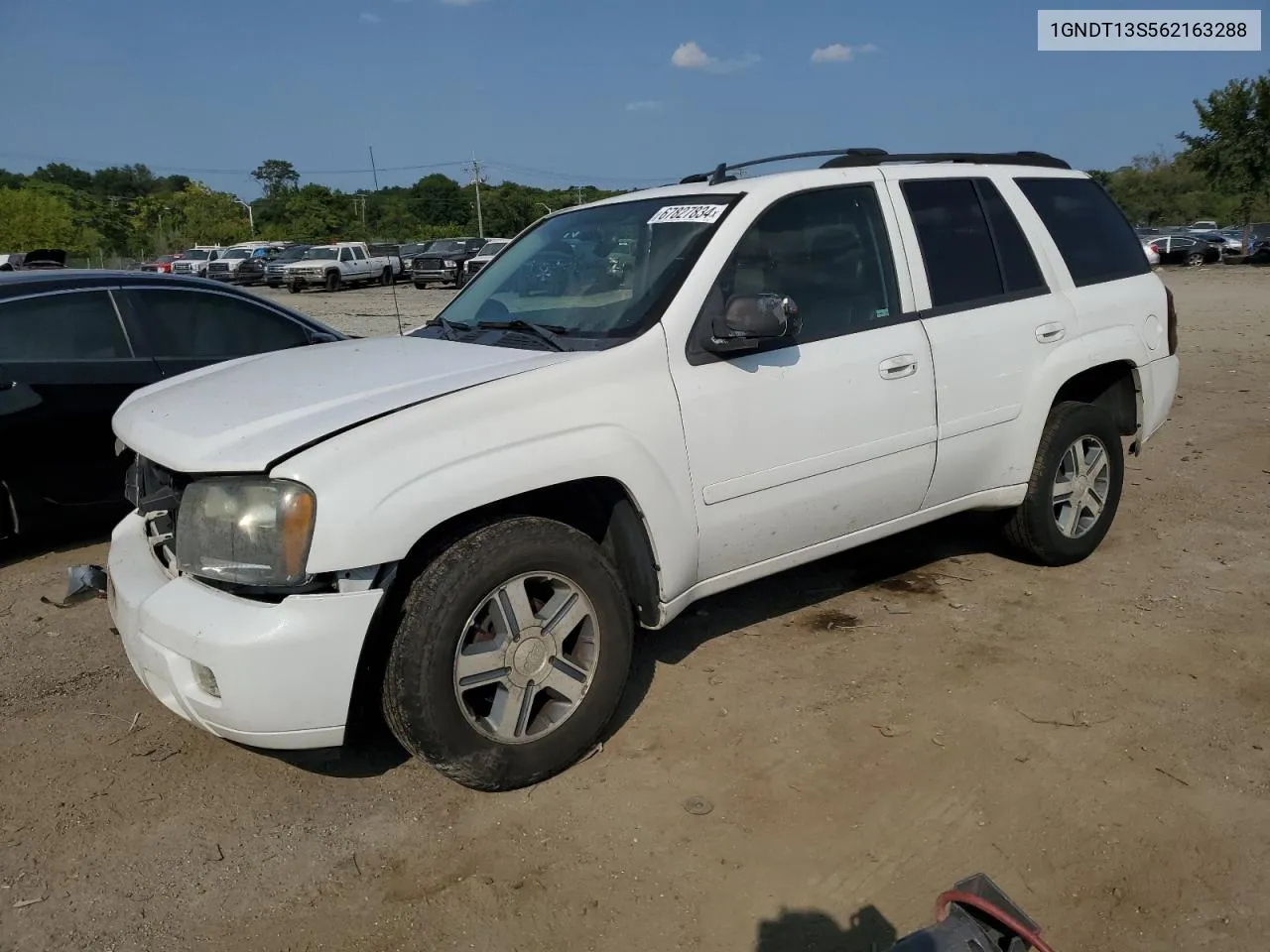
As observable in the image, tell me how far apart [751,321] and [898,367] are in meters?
0.85

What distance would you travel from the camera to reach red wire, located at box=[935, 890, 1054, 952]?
6.36ft

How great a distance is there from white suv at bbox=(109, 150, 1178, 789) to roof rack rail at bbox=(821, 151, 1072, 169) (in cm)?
2

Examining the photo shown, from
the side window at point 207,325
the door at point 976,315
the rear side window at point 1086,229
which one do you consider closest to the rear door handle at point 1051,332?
the door at point 976,315

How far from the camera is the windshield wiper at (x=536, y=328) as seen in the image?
11.7 feet

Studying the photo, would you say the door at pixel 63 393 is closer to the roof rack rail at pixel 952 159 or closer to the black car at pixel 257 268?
the roof rack rail at pixel 952 159

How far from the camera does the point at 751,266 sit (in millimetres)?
3729

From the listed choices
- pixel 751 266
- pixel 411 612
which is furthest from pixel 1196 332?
pixel 411 612

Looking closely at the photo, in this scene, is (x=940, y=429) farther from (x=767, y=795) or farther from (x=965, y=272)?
(x=767, y=795)

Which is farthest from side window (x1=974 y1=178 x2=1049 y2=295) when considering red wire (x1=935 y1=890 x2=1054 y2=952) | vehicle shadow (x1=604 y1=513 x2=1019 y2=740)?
red wire (x1=935 y1=890 x2=1054 y2=952)

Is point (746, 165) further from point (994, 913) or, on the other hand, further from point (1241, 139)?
point (1241, 139)

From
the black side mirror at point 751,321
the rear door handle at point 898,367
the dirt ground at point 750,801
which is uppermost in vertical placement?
the black side mirror at point 751,321

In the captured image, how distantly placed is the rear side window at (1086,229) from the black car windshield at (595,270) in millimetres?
1837

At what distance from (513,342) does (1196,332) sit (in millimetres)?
13525

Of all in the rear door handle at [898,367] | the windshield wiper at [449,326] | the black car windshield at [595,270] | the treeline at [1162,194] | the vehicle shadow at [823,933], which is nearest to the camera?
the vehicle shadow at [823,933]
